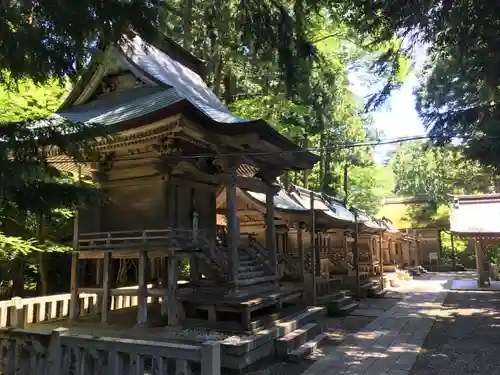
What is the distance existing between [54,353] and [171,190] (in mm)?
5286

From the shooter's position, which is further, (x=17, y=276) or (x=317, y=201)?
(x=317, y=201)

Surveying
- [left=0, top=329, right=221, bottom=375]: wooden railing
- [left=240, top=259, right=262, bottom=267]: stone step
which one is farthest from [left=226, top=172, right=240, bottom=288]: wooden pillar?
[left=0, top=329, right=221, bottom=375]: wooden railing

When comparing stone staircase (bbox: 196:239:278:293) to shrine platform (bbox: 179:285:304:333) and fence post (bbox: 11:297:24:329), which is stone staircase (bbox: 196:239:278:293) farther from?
fence post (bbox: 11:297:24:329)

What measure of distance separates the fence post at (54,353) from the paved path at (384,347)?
438 cm

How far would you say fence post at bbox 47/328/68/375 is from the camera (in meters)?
4.63

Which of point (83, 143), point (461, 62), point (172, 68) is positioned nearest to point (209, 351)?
point (83, 143)

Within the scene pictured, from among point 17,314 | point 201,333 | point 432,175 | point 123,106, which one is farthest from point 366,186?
point 17,314

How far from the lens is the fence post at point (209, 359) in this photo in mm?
3956

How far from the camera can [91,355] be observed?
458cm

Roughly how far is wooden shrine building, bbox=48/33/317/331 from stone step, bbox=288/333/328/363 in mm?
998

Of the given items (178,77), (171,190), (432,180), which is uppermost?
(432,180)

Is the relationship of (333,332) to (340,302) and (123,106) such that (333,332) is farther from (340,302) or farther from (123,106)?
(123,106)

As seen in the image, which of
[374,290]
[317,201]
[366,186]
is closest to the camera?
[374,290]

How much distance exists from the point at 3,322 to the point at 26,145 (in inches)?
245
